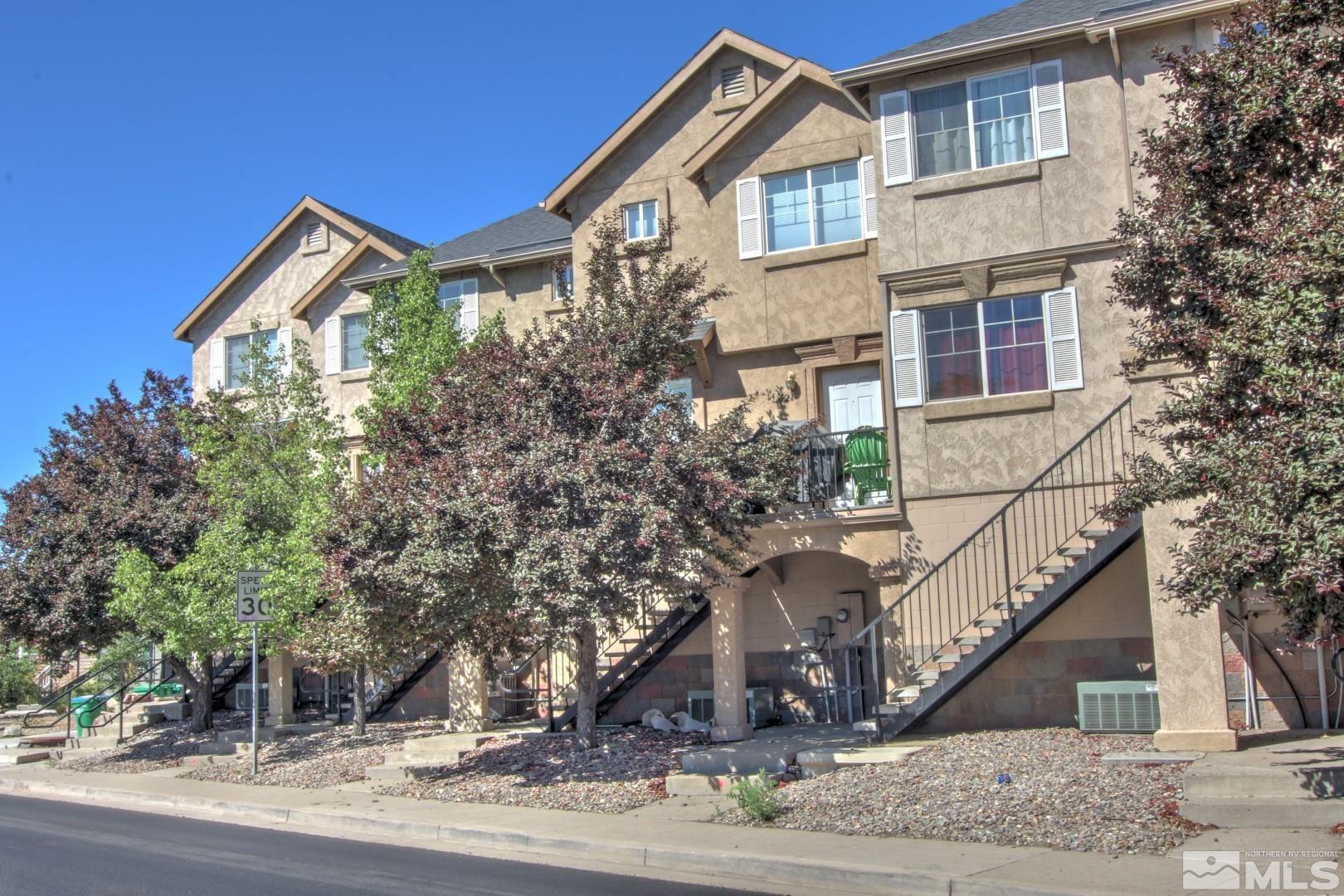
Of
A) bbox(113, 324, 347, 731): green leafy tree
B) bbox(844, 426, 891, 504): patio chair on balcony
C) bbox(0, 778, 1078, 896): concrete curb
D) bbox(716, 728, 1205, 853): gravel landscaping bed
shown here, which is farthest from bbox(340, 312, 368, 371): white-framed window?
bbox(716, 728, 1205, 853): gravel landscaping bed

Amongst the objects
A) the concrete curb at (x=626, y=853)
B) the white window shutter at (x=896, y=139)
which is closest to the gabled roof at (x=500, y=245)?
the white window shutter at (x=896, y=139)

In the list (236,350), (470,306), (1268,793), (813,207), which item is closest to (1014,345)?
(813,207)

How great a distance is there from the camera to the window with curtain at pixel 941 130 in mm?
16266

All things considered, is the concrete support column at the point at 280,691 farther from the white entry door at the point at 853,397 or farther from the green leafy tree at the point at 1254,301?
the green leafy tree at the point at 1254,301

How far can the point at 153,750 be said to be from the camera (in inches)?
819

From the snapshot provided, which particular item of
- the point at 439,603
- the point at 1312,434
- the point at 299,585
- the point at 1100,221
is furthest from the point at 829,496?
the point at 1312,434

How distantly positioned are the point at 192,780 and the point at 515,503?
854 cm

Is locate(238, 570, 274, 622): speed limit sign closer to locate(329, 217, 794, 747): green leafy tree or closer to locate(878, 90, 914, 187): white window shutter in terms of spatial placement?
locate(329, 217, 794, 747): green leafy tree

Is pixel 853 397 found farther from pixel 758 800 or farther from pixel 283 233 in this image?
pixel 283 233

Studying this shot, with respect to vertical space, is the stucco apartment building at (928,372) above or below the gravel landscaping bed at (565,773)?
above

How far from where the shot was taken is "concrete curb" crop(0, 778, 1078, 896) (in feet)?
29.1

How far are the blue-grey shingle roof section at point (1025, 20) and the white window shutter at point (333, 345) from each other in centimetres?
1289

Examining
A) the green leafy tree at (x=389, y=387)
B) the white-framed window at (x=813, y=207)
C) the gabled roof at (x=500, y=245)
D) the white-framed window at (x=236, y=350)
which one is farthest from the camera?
the white-framed window at (x=236, y=350)

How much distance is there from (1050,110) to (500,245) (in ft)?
35.9
